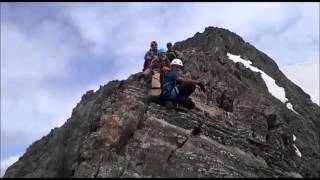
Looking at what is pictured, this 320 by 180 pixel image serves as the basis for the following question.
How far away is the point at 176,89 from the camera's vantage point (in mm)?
33375

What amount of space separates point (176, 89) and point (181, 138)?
359 centimetres

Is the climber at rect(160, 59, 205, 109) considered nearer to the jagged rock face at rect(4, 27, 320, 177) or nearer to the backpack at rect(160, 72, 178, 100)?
the backpack at rect(160, 72, 178, 100)

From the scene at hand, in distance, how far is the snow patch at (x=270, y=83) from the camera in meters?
44.9

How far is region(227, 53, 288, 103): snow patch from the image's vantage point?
44.9 metres

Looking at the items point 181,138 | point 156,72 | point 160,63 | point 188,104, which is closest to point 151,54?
point 160,63

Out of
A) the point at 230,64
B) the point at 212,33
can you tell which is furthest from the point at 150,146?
the point at 212,33

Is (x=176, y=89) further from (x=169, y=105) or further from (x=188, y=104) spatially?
(x=169, y=105)

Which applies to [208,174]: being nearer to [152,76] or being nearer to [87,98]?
[152,76]

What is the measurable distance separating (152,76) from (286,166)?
8292 millimetres

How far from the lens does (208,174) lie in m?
28.8

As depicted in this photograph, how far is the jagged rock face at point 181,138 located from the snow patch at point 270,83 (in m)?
4.83

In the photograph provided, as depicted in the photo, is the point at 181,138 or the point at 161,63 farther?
the point at 161,63

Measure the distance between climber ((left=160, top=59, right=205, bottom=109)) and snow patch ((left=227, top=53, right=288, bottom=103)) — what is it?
12.8m

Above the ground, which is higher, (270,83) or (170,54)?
(270,83)
